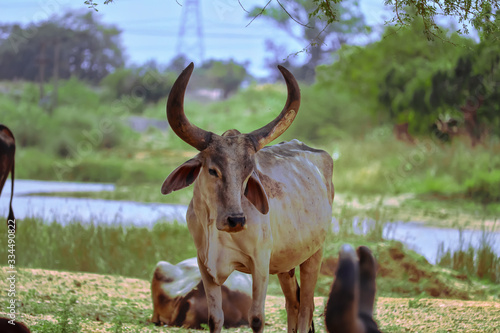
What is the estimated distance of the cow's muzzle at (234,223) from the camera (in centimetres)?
364

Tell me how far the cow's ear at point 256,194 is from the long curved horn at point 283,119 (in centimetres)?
21

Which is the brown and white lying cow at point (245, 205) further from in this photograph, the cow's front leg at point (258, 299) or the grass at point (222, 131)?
the grass at point (222, 131)

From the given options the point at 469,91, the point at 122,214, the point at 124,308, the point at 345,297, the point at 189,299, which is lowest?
the point at 124,308

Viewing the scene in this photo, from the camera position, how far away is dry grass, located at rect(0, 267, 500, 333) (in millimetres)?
5426

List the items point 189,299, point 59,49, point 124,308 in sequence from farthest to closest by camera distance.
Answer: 1. point 59,49
2. point 124,308
3. point 189,299

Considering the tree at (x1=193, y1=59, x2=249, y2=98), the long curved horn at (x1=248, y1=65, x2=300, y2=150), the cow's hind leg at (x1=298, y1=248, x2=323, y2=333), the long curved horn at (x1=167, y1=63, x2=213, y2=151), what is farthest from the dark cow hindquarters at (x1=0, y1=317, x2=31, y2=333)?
the tree at (x1=193, y1=59, x2=249, y2=98)

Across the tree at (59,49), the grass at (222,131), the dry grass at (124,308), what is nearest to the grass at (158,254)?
the dry grass at (124,308)

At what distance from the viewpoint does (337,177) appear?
18156 millimetres

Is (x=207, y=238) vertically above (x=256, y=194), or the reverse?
(x=256, y=194)

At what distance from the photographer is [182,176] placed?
3924mm

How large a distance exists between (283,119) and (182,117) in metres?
0.68

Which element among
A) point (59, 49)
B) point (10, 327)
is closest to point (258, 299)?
point (10, 327)

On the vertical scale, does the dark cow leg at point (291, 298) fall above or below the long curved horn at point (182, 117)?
below

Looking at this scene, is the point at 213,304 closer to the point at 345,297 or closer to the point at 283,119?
the point at 345,297
